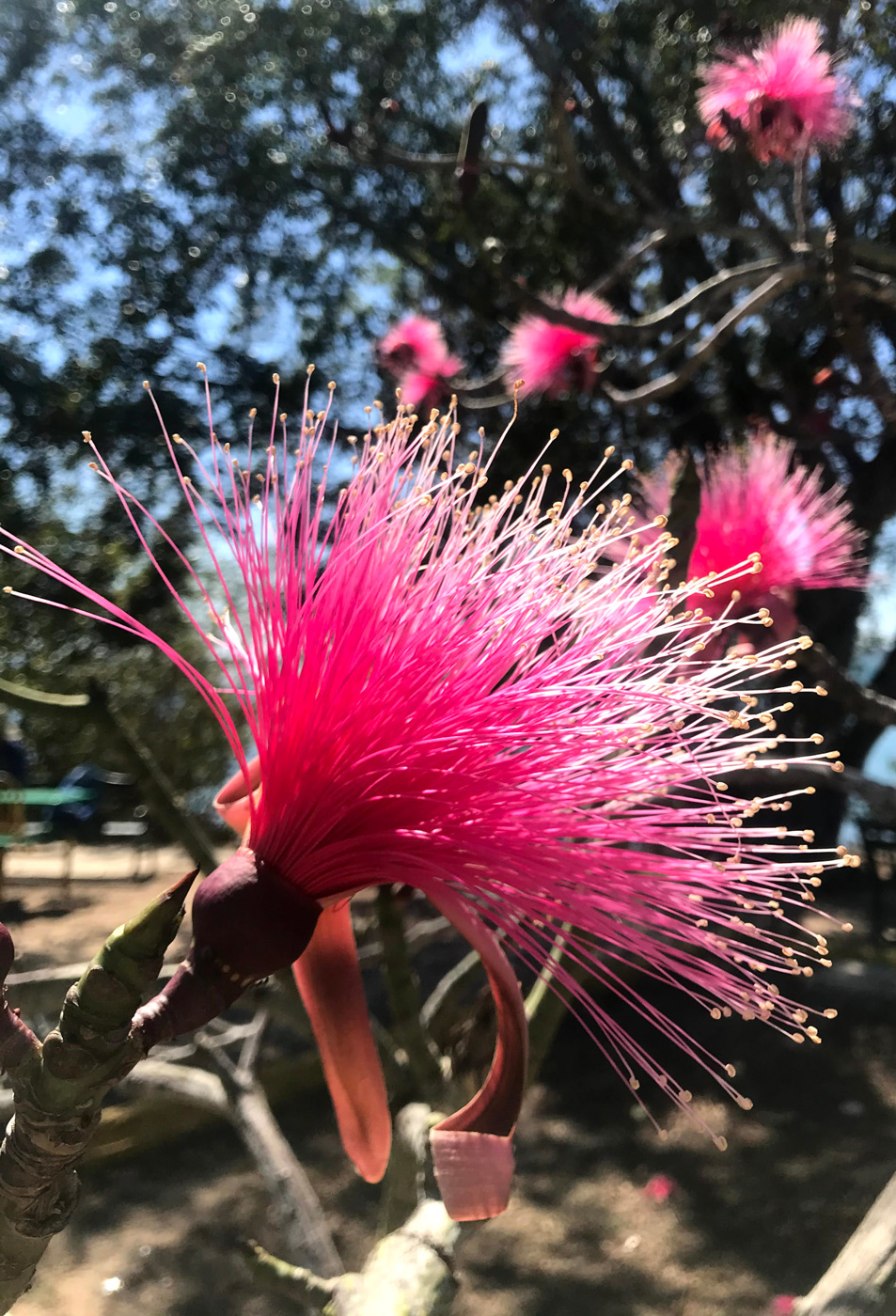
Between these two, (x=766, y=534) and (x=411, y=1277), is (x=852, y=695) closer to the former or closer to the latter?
(x=766, y=534)

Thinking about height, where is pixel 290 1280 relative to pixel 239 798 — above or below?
below

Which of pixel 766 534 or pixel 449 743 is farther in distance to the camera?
pixel 766 534

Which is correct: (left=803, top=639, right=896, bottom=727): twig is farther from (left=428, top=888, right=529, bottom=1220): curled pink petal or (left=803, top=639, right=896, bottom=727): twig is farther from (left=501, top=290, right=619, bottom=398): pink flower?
(left=501, top=290, right=619, bottom=398): pink flower

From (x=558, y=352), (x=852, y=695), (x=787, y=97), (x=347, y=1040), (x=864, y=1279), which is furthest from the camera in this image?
(x=558, y=352)

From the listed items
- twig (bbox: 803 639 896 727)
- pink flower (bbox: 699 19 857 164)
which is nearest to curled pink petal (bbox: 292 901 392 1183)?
twig (bbox: 803 639 896 727)

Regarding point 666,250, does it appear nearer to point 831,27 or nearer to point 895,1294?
point 831,27

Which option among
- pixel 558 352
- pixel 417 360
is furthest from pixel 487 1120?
pixel 417 360

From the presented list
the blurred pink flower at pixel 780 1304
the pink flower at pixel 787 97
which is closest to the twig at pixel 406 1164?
the blurred pink flower at pixel 780 1304

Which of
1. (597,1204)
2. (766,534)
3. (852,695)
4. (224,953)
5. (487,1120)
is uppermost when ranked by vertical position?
(766,534)

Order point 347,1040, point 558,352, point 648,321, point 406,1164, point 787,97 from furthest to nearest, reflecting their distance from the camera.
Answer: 1. point 558,352
2. point 648,321
3. point 787,97
4. point 406,1164
5. point 347,1040
